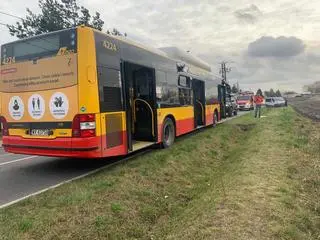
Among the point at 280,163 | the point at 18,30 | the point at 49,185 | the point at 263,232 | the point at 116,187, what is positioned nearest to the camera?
the point at 263,232

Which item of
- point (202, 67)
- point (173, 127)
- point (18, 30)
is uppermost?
point (18, 30)

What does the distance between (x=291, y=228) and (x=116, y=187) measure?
324 centimetres

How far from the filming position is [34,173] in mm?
9078

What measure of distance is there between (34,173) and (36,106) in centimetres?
171

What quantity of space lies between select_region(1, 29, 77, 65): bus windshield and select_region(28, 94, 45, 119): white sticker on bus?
91 centimetres

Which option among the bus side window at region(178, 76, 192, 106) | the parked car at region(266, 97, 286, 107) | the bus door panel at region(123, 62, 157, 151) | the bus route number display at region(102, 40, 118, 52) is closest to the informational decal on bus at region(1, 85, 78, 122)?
the bus route number display at region(102, 40, 118, 52)

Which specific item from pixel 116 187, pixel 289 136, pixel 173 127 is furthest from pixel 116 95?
pixel 289 136

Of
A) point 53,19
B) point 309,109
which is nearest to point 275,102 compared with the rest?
point 309,109

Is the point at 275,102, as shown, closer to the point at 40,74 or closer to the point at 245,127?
the point at 245,127

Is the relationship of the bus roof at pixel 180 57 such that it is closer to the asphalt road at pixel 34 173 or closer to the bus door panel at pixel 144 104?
the bus door panel at pixel 144 104

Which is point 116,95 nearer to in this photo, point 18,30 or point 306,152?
point 306,152

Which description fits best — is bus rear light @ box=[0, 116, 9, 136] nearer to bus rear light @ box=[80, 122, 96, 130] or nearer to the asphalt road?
the asphalt road

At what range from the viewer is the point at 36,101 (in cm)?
854

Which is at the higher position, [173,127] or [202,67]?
[202,67]
